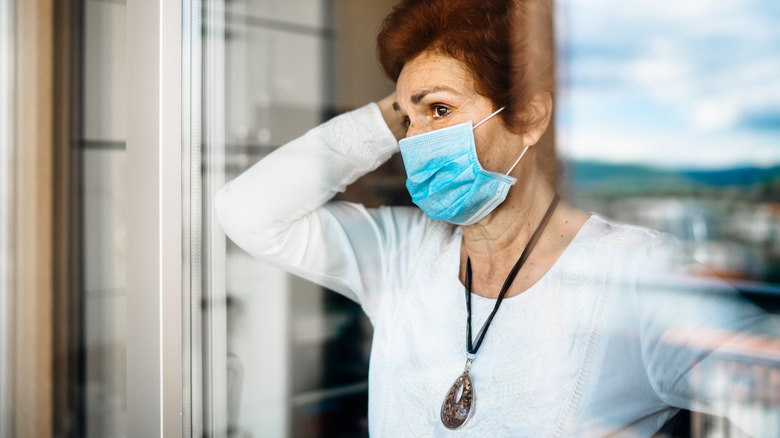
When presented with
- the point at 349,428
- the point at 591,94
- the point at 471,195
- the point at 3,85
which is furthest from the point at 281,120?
the point at 591,94

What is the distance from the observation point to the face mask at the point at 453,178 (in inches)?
39.3

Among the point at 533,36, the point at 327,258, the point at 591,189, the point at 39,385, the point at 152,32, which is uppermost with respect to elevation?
the point at 152,32

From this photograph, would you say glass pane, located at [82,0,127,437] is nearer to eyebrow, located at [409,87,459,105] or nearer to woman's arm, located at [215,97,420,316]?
woman's arm, located at [215,97,420,316]

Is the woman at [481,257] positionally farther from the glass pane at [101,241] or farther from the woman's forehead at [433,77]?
the glass pane at [101,241]

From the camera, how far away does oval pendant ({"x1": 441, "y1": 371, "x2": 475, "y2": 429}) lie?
3.18ft

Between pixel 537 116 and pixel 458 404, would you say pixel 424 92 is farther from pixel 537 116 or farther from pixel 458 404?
pixel 458 404

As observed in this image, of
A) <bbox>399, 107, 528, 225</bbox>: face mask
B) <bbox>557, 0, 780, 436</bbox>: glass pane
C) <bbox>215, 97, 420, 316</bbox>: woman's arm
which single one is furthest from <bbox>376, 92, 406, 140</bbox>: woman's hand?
<bbox>557, 0, 780, 436</bbox>: glass pane

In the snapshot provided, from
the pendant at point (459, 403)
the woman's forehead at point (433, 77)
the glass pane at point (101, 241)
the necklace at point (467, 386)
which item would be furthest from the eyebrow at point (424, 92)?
the glass pane at point (101, 241)

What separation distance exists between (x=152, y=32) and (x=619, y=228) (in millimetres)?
992

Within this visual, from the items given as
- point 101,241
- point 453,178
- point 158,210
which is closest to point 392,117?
point 453,178

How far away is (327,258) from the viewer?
1.30m

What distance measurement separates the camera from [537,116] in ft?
2.97

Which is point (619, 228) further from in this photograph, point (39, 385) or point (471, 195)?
point (39, 385)

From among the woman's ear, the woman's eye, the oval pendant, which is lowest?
the oval pendant
